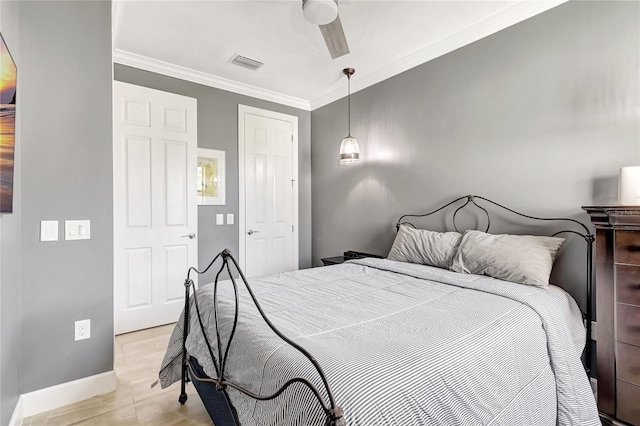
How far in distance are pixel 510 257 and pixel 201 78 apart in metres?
3.46

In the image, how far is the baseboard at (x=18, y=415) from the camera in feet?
5.33

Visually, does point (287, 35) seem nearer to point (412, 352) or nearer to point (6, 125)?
point (6, 125)

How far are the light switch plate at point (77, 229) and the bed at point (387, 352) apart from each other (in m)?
0.84

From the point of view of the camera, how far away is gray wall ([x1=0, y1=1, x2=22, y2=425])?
57.8 inches

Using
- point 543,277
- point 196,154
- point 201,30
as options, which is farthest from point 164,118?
point 543,277

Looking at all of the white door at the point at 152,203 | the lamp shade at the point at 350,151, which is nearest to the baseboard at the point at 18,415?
the white door at the point at 152,203

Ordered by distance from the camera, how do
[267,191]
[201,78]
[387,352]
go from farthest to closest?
[267,191], [201,78], [387,352]

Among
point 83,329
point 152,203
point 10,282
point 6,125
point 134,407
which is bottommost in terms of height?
point 134,407

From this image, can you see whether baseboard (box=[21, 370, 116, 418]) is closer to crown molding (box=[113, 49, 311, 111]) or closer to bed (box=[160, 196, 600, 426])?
bed (box=[160, 196, 600, 426])

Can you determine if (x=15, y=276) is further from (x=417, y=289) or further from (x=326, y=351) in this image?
(x=417, y=289)

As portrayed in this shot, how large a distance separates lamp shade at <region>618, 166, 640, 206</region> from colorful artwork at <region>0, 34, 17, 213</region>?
9.95 feet

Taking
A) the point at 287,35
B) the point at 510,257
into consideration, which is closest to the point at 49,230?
the point at 287,35

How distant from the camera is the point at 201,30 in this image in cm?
266

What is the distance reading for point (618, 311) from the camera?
162 centimetres
